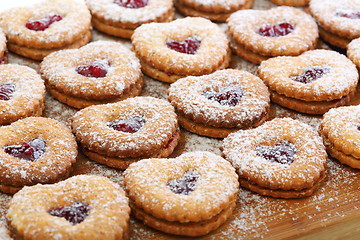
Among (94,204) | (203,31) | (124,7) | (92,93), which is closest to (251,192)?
(94,204)

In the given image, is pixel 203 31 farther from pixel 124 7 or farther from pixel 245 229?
pixel 245 229

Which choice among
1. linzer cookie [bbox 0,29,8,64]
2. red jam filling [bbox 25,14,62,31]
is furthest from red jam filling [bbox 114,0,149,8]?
linzer cookie [bbox 0,29,8,64]

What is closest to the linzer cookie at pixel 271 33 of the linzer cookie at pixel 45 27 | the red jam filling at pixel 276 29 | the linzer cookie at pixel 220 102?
the red jam filling at pixel 276 29

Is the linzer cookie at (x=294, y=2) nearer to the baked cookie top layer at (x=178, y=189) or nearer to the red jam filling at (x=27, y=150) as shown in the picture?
the baked cookie top layer at (x=178, y=189)

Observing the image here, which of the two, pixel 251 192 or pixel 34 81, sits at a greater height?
pixel 34 81

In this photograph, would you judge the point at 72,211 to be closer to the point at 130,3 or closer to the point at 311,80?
the point at 311,80
